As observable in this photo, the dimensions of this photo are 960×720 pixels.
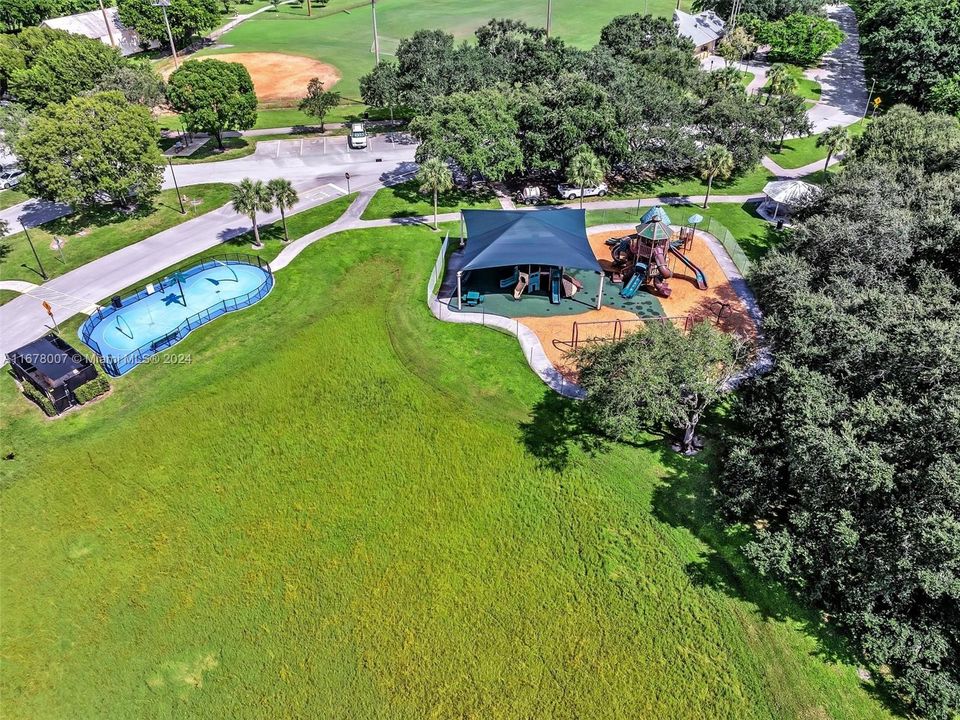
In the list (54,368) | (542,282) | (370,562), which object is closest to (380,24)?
(542,282)

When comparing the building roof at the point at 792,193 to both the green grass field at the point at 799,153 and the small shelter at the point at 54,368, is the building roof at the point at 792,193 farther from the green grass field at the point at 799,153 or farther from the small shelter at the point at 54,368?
the small shelter at the point at 54,368

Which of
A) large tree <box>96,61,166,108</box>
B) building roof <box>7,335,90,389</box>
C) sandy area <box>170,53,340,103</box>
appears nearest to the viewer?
building roof <box>7,335,90,389</box>

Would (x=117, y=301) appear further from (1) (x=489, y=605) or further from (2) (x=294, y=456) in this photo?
(1) (x=489, y=605)

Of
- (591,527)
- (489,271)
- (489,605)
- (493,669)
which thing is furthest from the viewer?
(489,271)

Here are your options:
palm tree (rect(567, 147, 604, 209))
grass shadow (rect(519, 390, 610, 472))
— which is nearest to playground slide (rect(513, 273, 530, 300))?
grass shadow (rect(519, 390, 610, 472))

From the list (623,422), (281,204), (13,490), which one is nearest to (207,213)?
(281,204)

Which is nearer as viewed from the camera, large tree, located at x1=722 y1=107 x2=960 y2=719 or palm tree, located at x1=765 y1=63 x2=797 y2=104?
large tree, located at x1=722 y1=107 x2=960 y2=719

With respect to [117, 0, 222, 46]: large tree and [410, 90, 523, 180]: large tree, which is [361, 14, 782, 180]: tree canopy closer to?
[410, 90, 523, 180]: large tree
